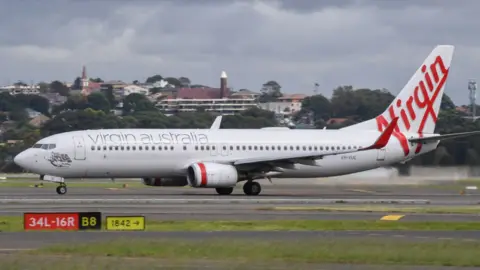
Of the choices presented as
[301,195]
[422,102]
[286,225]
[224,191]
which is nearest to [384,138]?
[301,195]

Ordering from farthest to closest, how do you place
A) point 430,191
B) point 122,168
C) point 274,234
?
point 430,191 → point 122,168 → point 274,234

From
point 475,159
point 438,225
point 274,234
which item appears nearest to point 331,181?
point 475,159

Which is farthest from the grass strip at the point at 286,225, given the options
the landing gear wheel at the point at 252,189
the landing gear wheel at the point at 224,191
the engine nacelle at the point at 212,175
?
the landing gear wheel at the point at 224,191

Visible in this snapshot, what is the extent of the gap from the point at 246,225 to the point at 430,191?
30.4 m

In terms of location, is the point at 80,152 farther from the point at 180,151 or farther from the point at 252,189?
the point at 252,189

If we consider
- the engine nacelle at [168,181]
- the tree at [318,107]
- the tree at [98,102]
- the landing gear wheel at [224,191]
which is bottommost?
the landing gear wheel at [224,191]

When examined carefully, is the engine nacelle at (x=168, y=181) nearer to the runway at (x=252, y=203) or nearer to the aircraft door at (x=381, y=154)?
the runway at (x=252, y=203)

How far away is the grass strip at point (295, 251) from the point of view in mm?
24798

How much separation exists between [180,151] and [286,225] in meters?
22.0

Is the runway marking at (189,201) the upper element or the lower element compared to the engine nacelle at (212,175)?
lower

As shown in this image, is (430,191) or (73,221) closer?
(73,221)

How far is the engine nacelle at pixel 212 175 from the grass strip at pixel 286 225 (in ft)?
57.7

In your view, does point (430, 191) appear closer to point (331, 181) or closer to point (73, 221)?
point (331, 181)

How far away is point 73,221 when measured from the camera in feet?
108
